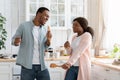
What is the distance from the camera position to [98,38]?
16.5 feet

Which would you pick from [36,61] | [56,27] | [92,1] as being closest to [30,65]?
[36,61]

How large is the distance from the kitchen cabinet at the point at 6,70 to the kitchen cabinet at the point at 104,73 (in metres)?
1.28

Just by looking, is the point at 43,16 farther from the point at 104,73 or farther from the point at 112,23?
the point at 112,23

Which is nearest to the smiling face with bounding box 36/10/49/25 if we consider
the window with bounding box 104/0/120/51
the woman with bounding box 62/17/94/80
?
the woman with bounding box 62/17/94/80

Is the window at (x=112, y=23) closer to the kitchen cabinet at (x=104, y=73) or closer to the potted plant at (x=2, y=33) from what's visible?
the kitchen cabinet at (x=104, y=73)

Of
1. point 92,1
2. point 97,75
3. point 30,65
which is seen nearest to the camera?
point 30,65

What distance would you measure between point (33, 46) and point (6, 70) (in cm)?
146

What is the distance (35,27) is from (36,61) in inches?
14.9

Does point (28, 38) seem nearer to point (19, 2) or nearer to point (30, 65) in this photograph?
point (30, 65)

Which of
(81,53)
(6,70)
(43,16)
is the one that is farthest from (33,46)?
(6,70)

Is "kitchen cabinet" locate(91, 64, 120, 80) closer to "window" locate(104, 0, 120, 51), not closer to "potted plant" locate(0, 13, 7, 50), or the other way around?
"window" locate(104, 0, 120, 51)

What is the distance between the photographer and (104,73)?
145 inches

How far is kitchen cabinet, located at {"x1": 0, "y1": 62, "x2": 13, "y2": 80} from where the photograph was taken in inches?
173

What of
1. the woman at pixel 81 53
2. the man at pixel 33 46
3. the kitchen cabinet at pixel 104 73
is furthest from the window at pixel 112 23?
the man at pixel 33 46
